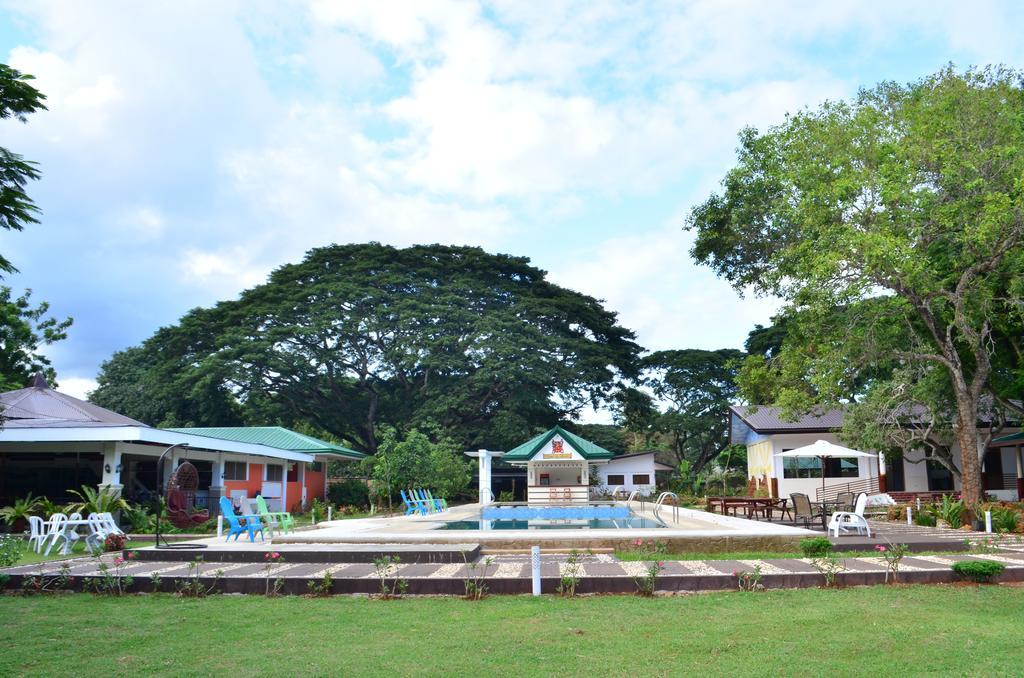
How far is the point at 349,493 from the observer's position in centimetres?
3203

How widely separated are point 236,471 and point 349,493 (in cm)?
774

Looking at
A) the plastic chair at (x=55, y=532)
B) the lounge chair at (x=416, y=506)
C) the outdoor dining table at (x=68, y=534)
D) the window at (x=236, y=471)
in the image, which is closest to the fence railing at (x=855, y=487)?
the lounge chair at (x=416, y=506)

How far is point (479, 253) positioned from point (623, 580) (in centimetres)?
3177

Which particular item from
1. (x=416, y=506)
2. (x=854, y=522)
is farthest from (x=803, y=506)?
(x=416, y=506)

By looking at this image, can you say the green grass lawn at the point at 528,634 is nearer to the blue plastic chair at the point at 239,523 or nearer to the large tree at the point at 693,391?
the blue plastic chair at the point at 239,523

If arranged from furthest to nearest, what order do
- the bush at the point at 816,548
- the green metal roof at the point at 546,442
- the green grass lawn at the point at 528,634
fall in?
the green metal roof at the point at 546,442, the bush at the point at 816,548, the green grass lawn at the point at 528,634

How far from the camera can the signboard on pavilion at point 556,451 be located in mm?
27531

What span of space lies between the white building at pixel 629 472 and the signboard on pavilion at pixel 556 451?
1270 cm

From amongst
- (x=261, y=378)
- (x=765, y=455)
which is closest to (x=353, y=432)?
(x=261, y=378)

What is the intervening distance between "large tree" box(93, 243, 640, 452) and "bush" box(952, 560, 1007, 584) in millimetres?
26496

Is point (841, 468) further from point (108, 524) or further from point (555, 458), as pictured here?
point (108, 524)

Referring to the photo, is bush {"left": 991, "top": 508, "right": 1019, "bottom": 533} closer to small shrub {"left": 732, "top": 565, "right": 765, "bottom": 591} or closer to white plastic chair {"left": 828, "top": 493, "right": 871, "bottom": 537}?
white plastic chair {"left": 828, "top": 493, "right": 871, "bottom": 537}

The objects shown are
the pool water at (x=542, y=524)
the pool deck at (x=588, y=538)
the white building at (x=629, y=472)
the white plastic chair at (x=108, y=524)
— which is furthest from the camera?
the white building at (x=629, y=472)

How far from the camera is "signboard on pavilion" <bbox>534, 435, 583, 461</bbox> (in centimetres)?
2753
